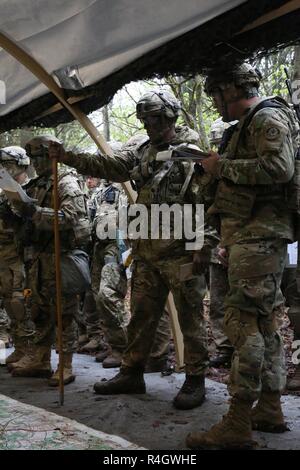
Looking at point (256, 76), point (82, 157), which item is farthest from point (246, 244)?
point (82, 157)

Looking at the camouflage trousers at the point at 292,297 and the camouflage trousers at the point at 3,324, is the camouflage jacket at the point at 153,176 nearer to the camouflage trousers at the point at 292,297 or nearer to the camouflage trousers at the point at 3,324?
the camouflage trousers at the point at 292,297

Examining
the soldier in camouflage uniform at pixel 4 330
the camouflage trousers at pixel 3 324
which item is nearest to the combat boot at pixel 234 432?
the soldier in camouflage uniform at pixel 4 330

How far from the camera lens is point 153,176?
13.5 feet

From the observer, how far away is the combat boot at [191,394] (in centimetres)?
385

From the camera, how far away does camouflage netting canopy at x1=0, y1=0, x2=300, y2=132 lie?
339cm

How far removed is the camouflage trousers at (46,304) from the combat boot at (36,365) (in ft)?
0.28

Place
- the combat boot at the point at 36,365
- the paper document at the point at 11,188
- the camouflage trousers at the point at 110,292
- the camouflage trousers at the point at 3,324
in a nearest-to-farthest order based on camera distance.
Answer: the paper document at the point at 11,188, the combat boot at the point at 36,365, the camouflage trousers at the point at 110,292, the camouflage trousers at the point at 3,324

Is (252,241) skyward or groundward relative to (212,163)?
groundward

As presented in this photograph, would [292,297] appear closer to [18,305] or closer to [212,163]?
[212,163]

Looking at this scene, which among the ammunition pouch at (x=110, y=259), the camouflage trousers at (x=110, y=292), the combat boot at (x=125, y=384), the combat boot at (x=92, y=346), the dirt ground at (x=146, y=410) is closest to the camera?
the dirt ground at (x=146, y=410)

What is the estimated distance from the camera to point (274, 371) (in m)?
3.27

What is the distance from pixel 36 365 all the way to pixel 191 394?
167 cm

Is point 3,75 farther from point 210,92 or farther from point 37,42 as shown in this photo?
point 210,92

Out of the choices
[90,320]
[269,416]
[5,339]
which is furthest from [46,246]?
[269,416]
